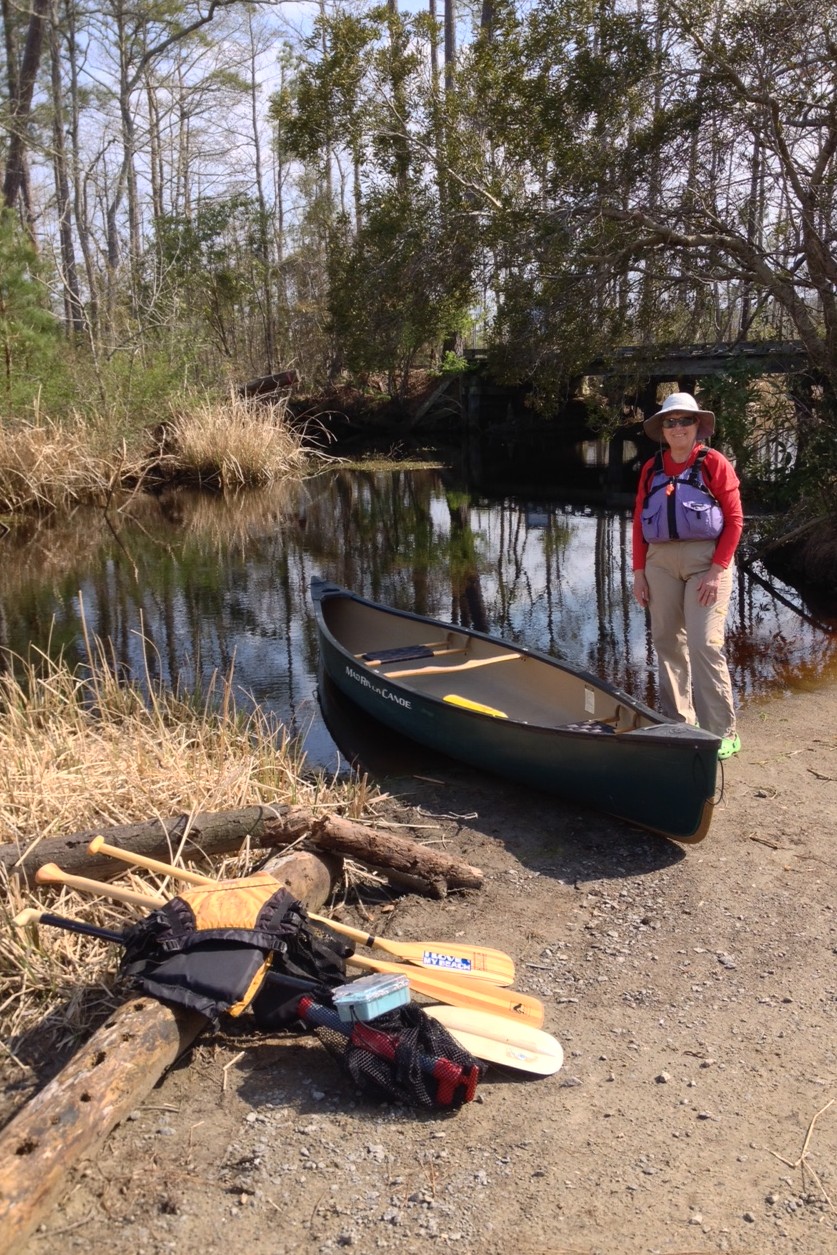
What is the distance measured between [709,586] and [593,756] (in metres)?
1.06

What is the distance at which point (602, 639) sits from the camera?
954cm

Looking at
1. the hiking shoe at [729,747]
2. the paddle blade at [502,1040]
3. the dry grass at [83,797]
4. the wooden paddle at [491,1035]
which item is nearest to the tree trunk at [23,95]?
the dry grass at [83,797]

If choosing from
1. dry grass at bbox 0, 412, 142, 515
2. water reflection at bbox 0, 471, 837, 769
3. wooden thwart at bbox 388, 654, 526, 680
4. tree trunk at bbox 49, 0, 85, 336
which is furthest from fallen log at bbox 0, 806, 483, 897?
tree trunk at bbox 49, 0, 85, 336

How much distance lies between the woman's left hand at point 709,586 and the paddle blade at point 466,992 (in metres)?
2.36

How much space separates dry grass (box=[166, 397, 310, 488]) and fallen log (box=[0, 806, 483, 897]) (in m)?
15.5

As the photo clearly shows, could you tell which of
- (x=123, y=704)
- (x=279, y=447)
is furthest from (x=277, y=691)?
(x=279, y=447)

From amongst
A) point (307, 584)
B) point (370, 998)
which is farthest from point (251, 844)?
point (307, 584)

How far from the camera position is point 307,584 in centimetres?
1238

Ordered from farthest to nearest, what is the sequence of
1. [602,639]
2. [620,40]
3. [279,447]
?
[279,447], [620,40], [602,639]

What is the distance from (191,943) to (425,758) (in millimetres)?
3360

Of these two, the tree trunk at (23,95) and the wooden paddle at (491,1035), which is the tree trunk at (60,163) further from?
the wooden paddle at (491,1035)

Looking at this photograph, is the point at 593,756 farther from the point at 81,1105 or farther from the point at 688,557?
the point at 81,1105

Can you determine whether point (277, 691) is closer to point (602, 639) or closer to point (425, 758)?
point (425, 758)

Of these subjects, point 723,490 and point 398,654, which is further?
point 398,654
